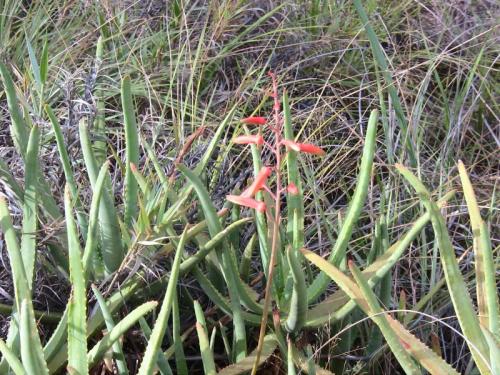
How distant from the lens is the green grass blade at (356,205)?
1199 mm

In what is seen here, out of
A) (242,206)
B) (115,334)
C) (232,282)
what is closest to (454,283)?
(232,282)

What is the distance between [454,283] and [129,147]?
0.61 m

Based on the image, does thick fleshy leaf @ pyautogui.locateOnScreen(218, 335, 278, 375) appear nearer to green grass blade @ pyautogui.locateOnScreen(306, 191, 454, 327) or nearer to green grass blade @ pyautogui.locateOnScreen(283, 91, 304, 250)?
green grass blade @ pyautogui.locateOnScreen(306, 191, 454, 327)

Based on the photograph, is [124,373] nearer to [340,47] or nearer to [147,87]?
[147,87]

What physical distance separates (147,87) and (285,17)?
53cm

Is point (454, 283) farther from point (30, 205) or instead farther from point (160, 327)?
point (30, 205)

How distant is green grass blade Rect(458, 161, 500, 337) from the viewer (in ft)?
3.23

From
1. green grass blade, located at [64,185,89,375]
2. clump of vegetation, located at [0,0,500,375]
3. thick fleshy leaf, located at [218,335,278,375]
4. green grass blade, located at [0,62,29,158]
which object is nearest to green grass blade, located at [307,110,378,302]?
clump of vegetation, located at [0,0,500,375]

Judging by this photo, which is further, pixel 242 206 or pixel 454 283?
pixel 242 206

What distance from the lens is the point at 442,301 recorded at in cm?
150

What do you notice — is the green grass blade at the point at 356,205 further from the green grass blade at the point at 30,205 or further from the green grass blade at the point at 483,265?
the green grass blade at the point at 30,205

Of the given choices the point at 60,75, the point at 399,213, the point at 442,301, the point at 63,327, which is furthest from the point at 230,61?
the point at 63,327

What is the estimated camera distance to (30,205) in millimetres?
1241

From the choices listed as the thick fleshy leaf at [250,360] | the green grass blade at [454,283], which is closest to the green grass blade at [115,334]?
the thick fleshy leaf at [250,360]
